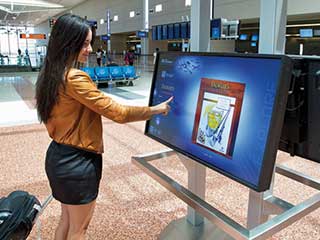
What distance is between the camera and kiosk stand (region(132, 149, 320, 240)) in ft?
3.37

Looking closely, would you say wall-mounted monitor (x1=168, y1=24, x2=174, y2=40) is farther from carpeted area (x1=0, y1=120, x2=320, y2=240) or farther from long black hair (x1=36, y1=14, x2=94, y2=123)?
long black hair (x1=36, y1=14, x2=94, y2=123)

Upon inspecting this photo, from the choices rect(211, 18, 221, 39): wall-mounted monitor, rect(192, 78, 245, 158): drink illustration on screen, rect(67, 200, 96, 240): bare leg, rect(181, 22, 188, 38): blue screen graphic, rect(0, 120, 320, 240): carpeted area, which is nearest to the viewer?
rect(192, 78, 245, 158): drink illustration on screen

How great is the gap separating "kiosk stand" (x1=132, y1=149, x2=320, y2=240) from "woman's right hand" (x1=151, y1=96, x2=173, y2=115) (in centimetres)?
27

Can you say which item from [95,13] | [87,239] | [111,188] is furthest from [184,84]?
[95,13]

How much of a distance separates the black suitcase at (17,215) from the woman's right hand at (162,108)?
0.89 m

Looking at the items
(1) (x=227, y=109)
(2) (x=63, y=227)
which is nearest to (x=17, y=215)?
(2) (x=63, y=227)

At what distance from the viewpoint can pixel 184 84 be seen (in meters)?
1.46

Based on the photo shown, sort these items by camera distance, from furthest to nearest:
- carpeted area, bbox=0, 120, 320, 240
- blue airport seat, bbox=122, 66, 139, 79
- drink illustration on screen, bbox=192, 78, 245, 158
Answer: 1. blue airport seat, bbox=122, 66, 139, 79
2. carpeted area, bbox=0, 120, 320, 240
3. drink illustration on screen, bbox=192, 78, 245, 158

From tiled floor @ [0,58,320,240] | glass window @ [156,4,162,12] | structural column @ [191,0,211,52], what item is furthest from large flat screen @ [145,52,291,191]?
glass window @ [156,4,162,12]

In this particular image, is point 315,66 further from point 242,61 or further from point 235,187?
point 235,187

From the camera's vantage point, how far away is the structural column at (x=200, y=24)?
2020 mm

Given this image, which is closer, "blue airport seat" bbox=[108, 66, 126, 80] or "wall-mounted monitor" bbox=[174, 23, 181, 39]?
"wall-mounted monitor" bbox=[174, 23, 181, 39]

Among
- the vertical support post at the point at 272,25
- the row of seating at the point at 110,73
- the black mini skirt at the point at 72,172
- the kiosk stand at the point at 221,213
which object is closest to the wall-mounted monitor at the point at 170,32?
the row of seating at the point at 110,73

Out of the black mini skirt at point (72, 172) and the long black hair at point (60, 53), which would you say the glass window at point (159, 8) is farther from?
the black mini skirt at point (72, 172)
